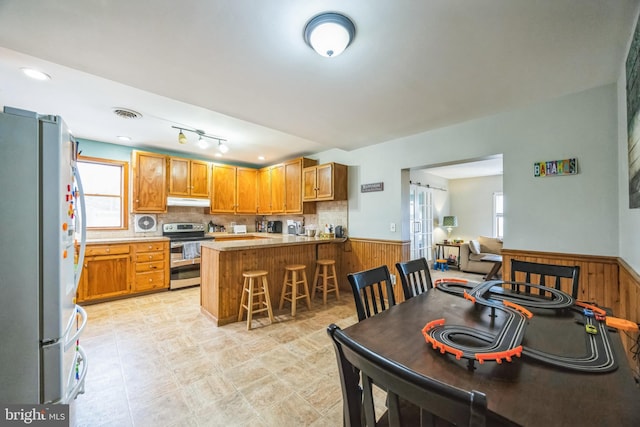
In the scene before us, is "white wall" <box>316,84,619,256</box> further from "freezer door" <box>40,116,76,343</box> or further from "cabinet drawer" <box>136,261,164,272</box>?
"cabinet drawer" <box>136,261,164,272</box>

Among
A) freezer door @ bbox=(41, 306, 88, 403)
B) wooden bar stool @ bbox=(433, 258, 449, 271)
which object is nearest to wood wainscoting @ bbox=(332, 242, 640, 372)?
freezer door @ bbox=(41, 306, 88, 403)

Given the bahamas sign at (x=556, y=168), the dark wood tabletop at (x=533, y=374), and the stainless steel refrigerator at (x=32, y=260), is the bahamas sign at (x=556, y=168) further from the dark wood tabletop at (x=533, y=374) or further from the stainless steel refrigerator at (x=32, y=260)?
the stainless steel refrigerator at (x=32, y=260)

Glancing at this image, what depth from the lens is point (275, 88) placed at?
87.7 inches

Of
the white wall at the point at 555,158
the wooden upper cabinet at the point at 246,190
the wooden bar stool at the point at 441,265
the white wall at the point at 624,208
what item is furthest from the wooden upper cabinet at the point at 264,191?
the white wall at the point at 624,208

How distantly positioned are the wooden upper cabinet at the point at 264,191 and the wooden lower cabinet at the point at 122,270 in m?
2.03

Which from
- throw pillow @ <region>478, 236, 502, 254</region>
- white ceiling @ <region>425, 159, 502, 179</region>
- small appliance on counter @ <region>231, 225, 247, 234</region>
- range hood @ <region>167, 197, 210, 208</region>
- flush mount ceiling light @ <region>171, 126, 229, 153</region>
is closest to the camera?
flush mount ceiling light @ <region>171, 126, 229, 153</region>

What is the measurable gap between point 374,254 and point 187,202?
3598mm

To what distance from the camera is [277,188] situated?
5.32 meters

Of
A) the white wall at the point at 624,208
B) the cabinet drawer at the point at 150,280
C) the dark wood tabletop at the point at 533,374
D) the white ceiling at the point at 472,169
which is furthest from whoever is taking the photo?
the white ceiling at the point at 472,169

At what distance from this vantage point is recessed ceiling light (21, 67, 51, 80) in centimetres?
215

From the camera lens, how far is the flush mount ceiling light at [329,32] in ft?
4.67

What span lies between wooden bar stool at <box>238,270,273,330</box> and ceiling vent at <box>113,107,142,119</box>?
2.39m

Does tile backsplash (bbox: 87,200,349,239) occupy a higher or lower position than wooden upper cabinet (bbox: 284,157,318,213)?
lower

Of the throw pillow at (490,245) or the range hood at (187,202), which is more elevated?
the range hood at (187,202)
